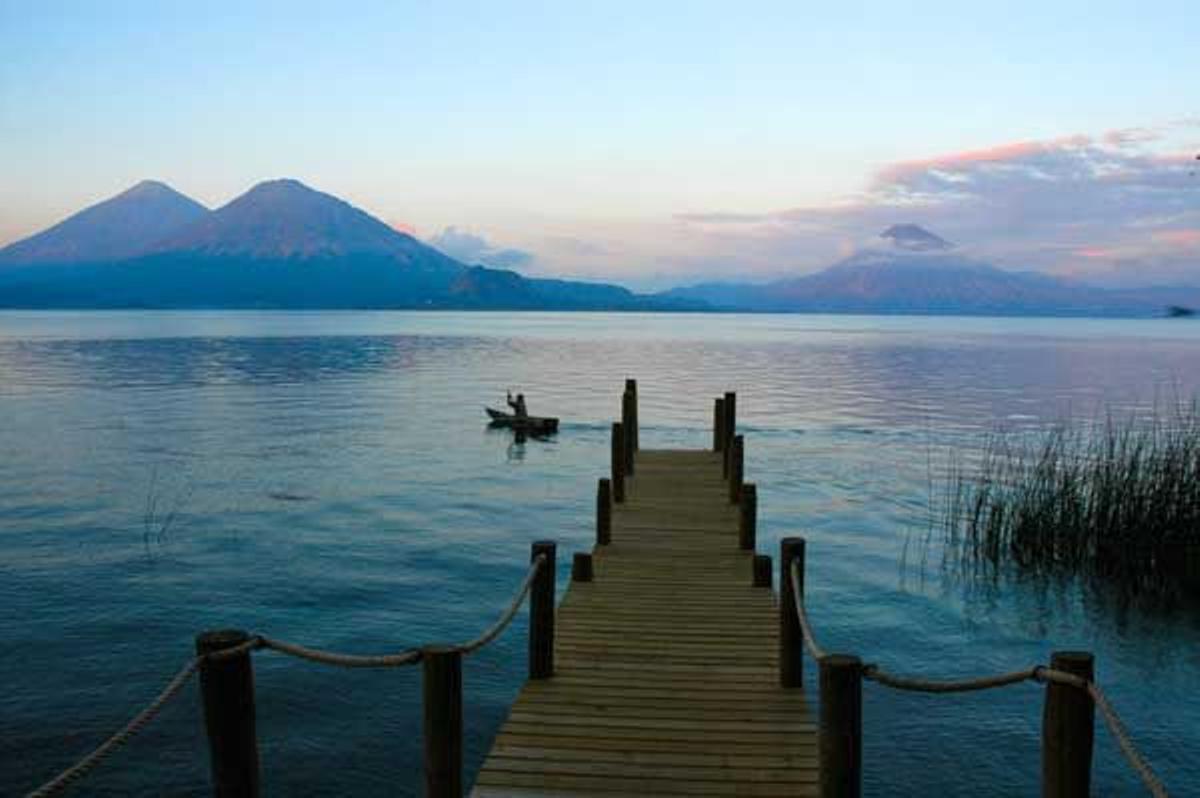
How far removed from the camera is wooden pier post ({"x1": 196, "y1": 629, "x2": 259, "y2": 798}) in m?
6.59

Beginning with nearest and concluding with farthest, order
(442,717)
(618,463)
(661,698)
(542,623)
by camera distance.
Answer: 1. (442,717)
2. (661,698)
3. (542,623)
4. (618,463)

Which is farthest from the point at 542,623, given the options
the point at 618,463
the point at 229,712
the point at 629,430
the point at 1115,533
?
the point at 629,430

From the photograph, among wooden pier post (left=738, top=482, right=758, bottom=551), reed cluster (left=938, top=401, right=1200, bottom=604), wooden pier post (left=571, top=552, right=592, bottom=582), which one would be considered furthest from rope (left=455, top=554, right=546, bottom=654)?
reed cluster (left=938, top=401, right=1200, bottom=604)

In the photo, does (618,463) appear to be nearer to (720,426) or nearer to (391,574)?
(391,574)

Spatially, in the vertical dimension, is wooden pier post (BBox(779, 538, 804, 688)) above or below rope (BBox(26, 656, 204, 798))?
below

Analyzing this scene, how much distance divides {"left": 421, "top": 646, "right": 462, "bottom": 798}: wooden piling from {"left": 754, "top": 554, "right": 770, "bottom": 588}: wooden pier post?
747cm

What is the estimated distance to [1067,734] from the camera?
6664 mm

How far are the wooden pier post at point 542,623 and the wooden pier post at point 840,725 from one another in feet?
13.6

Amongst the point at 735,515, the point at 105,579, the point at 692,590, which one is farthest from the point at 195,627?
the point at 735,515

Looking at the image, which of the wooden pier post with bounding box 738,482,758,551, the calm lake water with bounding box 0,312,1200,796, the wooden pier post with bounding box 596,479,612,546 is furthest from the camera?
the wooden pier post with bounding box 596,479,612,546

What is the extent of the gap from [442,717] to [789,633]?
4.84 metres

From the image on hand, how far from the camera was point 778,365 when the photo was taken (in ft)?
324

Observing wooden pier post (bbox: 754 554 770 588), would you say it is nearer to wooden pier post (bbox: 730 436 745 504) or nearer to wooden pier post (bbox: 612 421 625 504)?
wooden pier post (bbox: 730 436 745 504)

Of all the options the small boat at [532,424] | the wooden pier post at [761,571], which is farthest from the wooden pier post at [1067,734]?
the small boat at [532,424]
